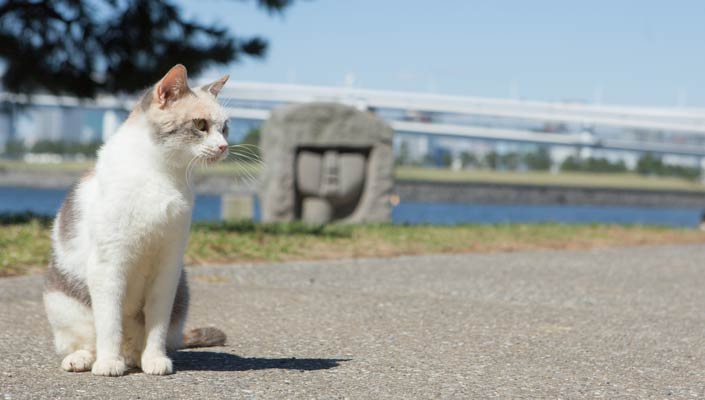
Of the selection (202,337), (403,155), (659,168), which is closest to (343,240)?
(202,337)

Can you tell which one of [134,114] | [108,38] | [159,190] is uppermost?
[108,38]

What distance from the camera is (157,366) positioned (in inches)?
123

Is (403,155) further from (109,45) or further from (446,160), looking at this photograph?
(109,45)

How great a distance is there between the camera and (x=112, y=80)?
994 centimetres

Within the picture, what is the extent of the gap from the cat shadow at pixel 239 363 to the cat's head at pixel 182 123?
2.76ft

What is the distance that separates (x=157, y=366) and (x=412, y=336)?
1389mm

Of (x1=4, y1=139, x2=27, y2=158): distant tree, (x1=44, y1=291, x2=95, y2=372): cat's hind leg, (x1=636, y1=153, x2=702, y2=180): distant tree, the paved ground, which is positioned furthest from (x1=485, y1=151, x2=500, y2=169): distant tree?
(x1=44, y1=291, x2=95, y2=372): cat's hind leg

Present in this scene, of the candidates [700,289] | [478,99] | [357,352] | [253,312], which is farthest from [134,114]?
[478,99]

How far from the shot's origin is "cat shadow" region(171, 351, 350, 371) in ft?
11.0

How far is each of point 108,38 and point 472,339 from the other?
23.5 feet

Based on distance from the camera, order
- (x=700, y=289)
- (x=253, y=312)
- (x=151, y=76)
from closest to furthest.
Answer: (x=253, y=312)
(x=700, y=289)
(x=151, y=76)

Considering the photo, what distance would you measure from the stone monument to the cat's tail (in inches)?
302

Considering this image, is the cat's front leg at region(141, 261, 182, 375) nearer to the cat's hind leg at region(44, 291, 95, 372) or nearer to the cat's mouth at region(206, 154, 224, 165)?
the cat's hind leg at region(44, 291, 95, 372)

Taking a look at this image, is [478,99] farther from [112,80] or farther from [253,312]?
[253,312]
